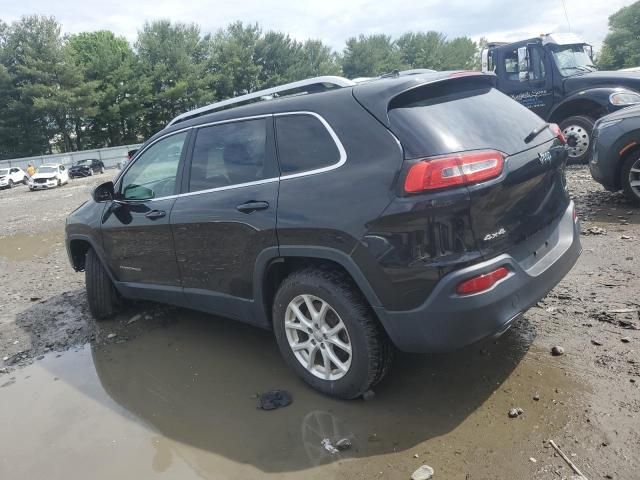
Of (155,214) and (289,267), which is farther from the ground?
(155,214)

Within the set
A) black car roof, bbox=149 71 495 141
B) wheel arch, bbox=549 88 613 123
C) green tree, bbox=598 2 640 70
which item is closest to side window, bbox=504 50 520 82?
wheel arch, bbox=549 88 613 123

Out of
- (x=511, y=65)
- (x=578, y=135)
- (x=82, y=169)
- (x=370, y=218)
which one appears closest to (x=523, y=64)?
(x=511, y=65)

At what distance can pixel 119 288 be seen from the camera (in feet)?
15.6

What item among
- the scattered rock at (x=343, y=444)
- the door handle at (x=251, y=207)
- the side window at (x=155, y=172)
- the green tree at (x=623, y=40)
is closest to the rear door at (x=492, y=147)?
the door handle at (x=251, y=207)

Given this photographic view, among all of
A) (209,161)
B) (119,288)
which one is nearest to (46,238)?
(119,288)

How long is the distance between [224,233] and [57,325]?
268 centimetres

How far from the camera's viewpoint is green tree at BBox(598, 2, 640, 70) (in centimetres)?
6538

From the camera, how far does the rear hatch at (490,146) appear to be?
2.68m

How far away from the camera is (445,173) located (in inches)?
102

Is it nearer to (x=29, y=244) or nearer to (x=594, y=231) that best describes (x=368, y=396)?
(x=594, y=231)

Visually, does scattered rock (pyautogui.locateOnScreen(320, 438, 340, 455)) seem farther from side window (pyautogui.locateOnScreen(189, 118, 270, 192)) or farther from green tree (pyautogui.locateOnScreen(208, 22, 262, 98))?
green tree (pyautogui.locateOnScreen(208, 22, 262, 98))

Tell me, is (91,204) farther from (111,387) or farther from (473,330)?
(473,330)

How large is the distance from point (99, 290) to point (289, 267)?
2484 millimetres

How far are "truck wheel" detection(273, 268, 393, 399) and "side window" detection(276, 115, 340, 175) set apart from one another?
63 centimetres
